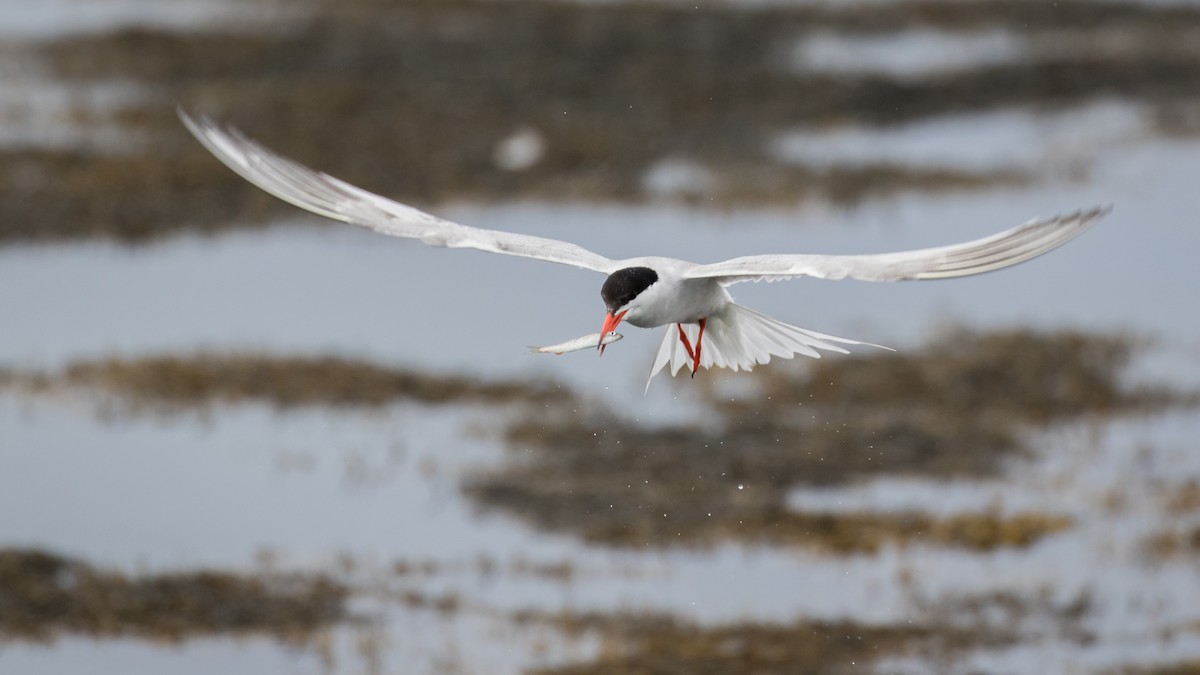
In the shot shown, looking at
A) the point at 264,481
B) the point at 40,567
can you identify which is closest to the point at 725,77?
the point at 264,481

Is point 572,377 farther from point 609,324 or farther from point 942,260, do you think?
point 942,260

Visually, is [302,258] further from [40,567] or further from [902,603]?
[902,603]

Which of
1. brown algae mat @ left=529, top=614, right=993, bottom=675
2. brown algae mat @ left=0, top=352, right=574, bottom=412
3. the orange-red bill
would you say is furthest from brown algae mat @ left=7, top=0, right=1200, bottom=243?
the orange-red bill

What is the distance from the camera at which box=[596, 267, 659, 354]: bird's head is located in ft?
20.5

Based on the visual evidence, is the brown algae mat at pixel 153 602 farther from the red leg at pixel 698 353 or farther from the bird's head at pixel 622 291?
the bird's head at pixel 622 291

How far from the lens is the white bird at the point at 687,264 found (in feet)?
19.5

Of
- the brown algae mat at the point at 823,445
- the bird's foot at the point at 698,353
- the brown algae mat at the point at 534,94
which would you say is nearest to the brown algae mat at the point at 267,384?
the brown algae mat at the point at 823,445

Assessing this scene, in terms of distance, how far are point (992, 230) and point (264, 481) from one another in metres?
9.76

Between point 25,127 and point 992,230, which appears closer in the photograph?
point 992,230

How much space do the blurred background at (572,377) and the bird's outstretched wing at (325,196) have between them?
11.9 ft

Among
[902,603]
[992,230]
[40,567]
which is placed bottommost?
[902,603]

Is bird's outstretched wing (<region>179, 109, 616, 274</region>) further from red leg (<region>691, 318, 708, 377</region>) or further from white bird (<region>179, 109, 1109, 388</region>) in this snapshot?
red leg (<region>691, 318, 708, 377</region>)

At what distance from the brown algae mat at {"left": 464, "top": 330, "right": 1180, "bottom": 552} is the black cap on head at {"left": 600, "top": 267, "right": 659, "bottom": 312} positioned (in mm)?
5940

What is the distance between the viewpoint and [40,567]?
36.3ft
